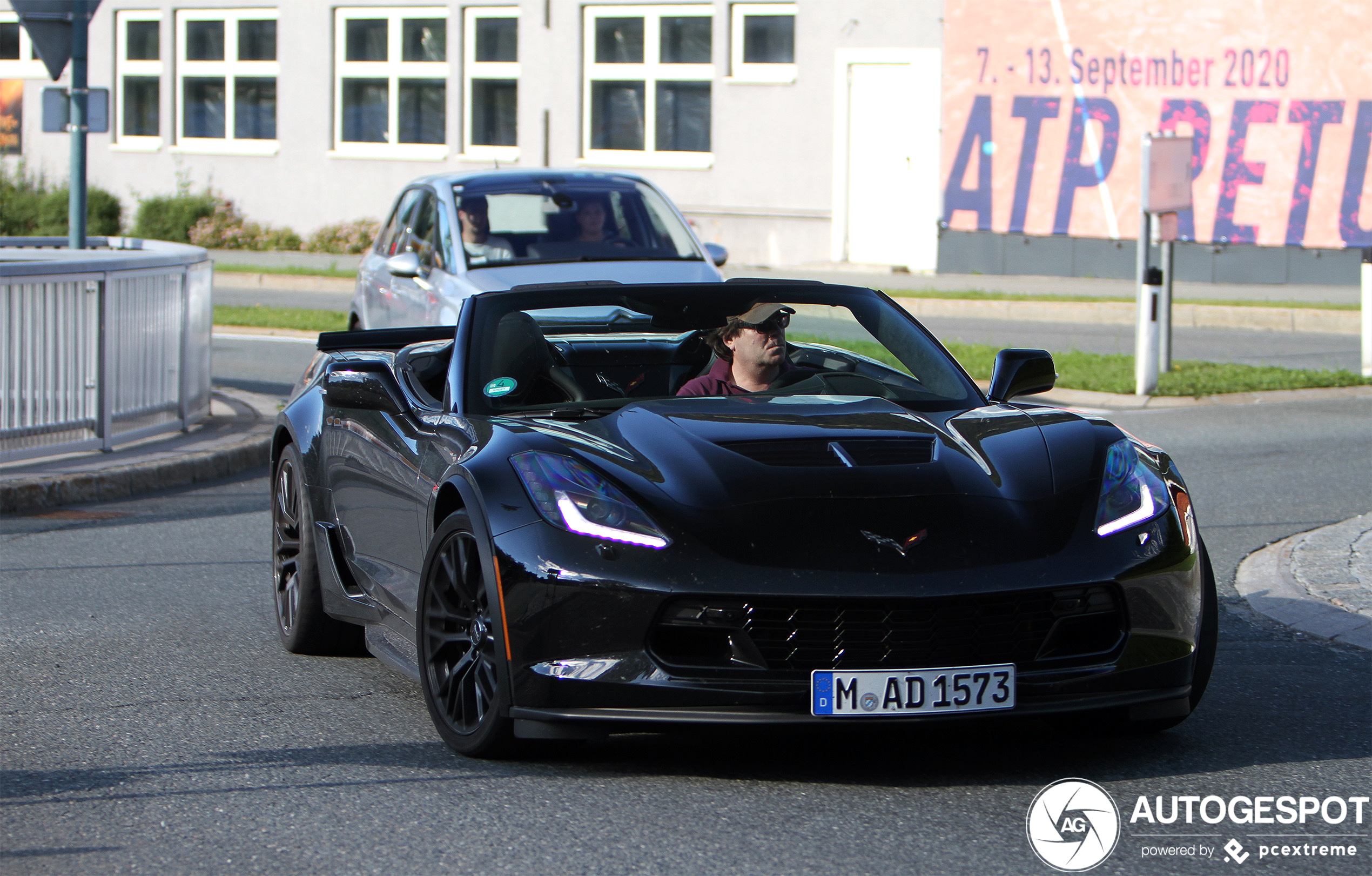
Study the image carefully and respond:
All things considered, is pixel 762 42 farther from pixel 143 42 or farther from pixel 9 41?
pixel 9 41

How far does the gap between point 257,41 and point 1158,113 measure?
1547 cm

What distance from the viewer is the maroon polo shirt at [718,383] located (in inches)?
221

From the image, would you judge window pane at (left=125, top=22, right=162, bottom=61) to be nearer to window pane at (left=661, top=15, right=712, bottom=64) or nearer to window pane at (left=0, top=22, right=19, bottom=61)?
window pane at (left=0, top=22, right=19, bottom=61)

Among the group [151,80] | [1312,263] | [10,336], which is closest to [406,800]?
[10,336]

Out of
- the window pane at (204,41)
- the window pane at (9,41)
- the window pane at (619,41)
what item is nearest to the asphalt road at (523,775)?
the window pane at (619,41)

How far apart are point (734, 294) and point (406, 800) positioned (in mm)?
2182

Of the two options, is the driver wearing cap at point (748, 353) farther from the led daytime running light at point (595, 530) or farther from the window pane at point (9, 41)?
the window pane at point (9, 41)

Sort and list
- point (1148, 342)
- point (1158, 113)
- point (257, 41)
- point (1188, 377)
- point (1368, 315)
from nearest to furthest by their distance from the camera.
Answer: point (1148, 342) < point (1188, 377) < point (1368, 315) < point (1158, 113) < point (257, 41)

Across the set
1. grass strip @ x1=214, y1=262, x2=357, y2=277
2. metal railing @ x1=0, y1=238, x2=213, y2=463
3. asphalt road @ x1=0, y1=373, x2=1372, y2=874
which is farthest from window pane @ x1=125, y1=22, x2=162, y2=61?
asphalt road @ x1=0, y1=373, x2=1372, y2=874

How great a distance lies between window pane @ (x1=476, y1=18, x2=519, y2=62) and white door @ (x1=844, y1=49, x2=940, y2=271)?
6045mm

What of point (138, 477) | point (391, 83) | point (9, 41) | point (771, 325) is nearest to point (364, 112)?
point (391, 83)

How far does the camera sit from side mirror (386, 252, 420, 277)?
11367mm

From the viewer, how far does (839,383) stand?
567 centimetres

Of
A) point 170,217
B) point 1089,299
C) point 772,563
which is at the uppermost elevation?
point 170,217
